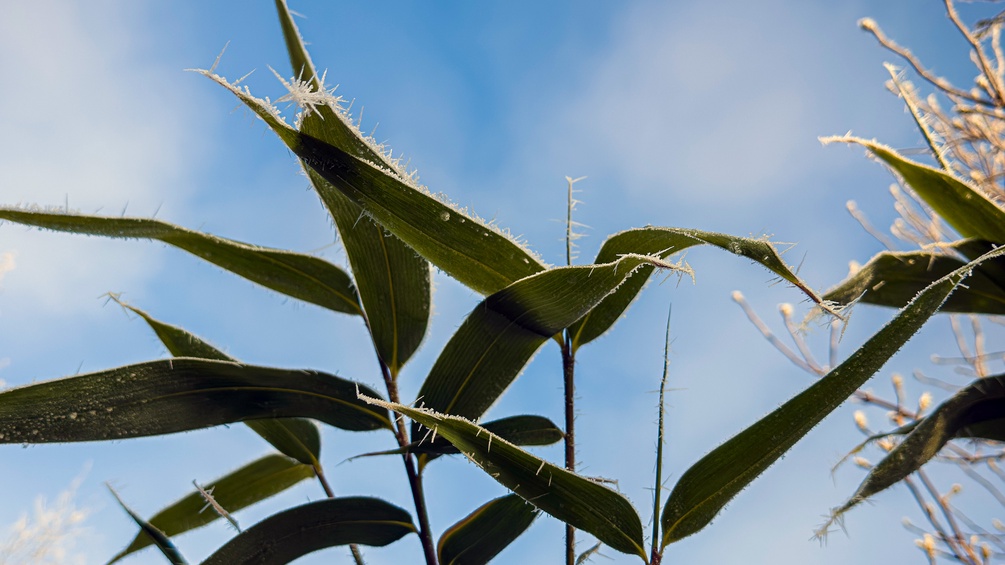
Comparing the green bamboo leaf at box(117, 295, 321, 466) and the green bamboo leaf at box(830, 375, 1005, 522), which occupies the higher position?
the green bamboo leaf at box(117, 295, 321, 466)

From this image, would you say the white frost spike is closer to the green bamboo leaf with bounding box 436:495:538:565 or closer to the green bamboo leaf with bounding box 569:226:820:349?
the green bamboo leaf with bounding box 569:226:820:349

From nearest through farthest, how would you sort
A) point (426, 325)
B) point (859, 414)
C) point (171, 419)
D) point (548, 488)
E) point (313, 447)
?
point (548, 488) < point (171, 419) < point (426, 325) < point (313, 447) < point (859, 414)

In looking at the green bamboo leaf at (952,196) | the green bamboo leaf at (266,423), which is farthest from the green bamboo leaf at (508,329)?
the green bamboo leaf at (952,196)

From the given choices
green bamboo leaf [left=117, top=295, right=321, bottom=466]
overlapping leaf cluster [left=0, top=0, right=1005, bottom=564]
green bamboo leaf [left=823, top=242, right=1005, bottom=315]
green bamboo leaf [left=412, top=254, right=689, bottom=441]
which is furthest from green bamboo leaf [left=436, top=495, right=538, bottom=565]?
green bamboo leaf [left=823, top=242, right=1005, bottom=315]

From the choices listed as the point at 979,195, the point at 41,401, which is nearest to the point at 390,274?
the point at 41,401

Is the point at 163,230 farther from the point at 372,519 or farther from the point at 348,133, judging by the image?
the point at 372,519

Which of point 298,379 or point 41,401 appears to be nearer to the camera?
point 41,401

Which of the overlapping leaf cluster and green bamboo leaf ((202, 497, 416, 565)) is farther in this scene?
green bamboo leaf ((202, 497, 416, 565))

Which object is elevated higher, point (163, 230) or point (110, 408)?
point (163, 230)
